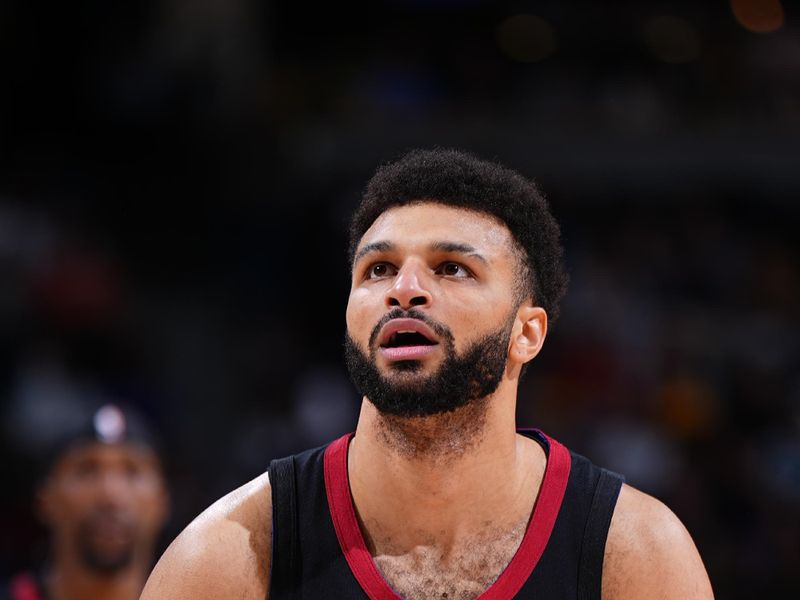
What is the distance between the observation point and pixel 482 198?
10.9 ft

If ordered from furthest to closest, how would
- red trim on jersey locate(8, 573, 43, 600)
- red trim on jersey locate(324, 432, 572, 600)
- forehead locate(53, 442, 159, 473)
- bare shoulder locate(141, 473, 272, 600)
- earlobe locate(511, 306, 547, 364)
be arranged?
1. forehead locate(53, 442, 159, 473)
2. red trim on jersey locate(8, 573, 43, 600)
3. earlobe locate(511, 306, 547, 364)
4. red trim on jersey locate(324, 432, 572, 600)
5. bare shoulder locate(141, 473, 272, 600)

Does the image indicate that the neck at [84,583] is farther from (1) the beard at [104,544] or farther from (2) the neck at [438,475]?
(2) the neck at [438,475]

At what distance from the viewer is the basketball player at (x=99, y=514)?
5406mm

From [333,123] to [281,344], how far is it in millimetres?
2339

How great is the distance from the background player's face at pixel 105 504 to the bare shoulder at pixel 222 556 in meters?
2.40

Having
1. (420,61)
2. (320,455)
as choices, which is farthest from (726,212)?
(320,455)

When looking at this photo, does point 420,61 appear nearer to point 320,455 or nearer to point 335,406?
point 335,406

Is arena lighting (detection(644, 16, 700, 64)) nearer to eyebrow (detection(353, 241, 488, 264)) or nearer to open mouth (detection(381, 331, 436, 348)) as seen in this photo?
eyebrow (detection(353, 241, 488, 264))

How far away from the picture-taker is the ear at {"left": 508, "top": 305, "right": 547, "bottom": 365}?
3.34 metres

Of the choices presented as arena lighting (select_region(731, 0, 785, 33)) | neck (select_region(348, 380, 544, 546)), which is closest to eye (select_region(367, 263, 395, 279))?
neck (select_region(348, 380, 544, 546))

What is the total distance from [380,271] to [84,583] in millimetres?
2880

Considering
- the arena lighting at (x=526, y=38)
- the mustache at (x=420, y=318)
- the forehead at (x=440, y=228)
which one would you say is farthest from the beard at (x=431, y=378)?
the arena lighting at (x=526, y=38)

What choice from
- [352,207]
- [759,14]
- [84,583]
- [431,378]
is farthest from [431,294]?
[759,14]

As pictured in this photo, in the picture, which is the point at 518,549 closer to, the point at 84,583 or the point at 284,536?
the point at 284,536
